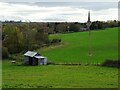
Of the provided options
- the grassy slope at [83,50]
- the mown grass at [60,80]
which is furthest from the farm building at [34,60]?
the mown grass at [60,80]

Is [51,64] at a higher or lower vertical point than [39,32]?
lower

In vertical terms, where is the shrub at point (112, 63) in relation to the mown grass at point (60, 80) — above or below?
below

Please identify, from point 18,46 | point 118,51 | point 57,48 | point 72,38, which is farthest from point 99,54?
point 72,38

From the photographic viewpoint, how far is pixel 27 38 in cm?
7062

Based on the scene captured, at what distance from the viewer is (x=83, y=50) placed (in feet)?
216

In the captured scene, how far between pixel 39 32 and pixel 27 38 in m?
8.01

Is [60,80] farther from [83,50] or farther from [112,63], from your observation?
[83,50]

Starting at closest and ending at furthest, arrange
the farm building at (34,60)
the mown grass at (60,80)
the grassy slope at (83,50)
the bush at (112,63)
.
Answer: the mown grass at (60,80), the bush at (112,63), the farm building at (34,60), the grassy slope at (83,50)

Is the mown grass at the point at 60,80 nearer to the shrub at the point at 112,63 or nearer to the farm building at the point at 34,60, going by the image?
the shrub at the point at 112,63

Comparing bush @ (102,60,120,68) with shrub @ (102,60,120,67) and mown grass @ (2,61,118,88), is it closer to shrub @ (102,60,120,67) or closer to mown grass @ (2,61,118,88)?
shrub @ (102,60,120,67)

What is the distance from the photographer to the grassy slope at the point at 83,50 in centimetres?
5581

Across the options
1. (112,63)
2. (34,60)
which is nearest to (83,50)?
(34,60)

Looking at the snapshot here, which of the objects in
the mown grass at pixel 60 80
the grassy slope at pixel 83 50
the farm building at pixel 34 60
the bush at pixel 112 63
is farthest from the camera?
the grassy slope at pixel 83 50

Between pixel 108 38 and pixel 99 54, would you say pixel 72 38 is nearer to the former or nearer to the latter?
pixel 108 38
